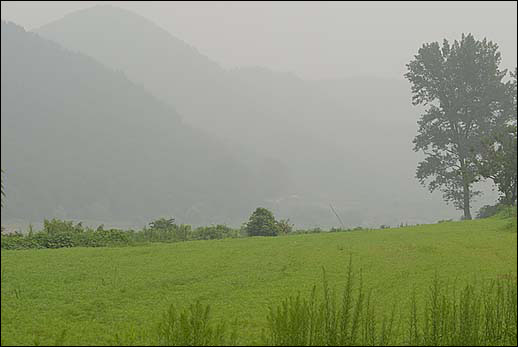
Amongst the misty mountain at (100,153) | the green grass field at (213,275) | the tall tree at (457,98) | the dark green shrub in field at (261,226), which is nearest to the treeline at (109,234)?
the dark green shrub in field at (261,226)

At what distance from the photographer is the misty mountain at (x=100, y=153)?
102500 mm

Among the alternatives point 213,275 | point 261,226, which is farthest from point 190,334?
point 261,226

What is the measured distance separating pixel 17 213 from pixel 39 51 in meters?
69.5

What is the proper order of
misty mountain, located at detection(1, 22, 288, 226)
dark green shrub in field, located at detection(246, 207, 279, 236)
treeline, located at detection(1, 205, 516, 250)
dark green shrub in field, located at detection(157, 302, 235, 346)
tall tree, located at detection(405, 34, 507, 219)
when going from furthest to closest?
misty mountain, located at detection(1, 22, 288, 226)
tall tree, located at detection(405, 34, 507, 219)
dark green shrub in field, located at detection(246, 207, 279, 236)
treeline, located at detection(1, 205, 516, 250)
dark green shrub in field, located at detection(157, 302, 235, 346)

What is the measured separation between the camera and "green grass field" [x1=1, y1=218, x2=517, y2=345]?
6.86m

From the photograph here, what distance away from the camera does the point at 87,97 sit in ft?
456

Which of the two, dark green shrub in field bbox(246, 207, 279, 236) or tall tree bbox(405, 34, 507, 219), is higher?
tall tree bbox(405, 34, 507, 219)

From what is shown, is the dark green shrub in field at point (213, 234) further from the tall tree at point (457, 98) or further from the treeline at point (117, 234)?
the tall tree at point (457, 98)

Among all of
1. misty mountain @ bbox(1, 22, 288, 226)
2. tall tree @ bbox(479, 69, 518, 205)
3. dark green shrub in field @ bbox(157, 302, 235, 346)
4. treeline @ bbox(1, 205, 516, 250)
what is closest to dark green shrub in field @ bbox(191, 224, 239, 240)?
treeline @ bbox(1, 205, 516, 250)

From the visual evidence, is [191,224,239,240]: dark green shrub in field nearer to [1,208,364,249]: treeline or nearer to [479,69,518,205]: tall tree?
[1,208,364,249]: treeline

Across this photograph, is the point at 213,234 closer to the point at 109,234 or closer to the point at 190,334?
the point at 109,234

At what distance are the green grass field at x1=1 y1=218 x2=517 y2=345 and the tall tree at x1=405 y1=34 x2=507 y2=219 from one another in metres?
17.5

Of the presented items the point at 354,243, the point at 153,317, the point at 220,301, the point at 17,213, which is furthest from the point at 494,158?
the point at 17,213

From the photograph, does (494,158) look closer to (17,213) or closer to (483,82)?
(483,82)
